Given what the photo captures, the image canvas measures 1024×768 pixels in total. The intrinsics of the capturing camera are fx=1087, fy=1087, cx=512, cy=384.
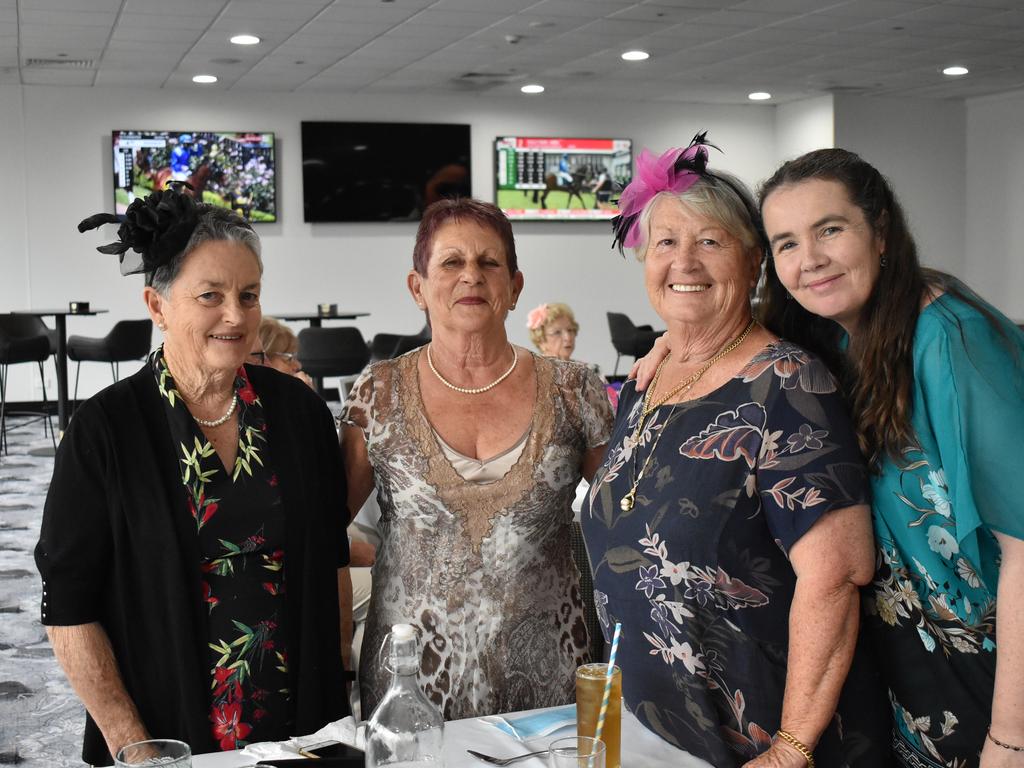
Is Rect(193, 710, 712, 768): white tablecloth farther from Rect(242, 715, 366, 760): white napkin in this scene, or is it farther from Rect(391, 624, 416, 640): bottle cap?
Rect(391, 624, 416, 640): bottle cap

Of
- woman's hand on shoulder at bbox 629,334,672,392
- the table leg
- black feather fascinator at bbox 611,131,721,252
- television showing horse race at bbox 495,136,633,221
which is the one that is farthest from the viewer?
television showing horse race at bbox 495,136,633,221

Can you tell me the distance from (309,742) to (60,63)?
10392 mm

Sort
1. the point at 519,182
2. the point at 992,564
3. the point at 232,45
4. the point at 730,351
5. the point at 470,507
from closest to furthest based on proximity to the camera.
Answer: the point at 992,564 < the point at 730,351 < the point at 470,507 < the point at 232,45 < the point at 519,182

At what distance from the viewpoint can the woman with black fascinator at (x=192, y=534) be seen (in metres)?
1.85

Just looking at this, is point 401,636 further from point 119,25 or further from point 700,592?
point 119,25

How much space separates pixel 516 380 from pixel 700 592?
26.9 inches

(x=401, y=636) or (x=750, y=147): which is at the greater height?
(x=750, y=147)

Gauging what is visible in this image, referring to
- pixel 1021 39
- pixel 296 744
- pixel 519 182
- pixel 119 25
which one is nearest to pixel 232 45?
pixel 119 25

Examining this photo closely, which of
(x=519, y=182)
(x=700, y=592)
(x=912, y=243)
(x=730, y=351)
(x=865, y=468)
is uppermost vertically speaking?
(x=519, y=182)

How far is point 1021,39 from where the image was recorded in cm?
1020

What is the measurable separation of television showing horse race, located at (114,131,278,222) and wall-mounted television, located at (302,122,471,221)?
49cm

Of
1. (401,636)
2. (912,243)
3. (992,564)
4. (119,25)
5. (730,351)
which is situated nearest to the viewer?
(401,636)

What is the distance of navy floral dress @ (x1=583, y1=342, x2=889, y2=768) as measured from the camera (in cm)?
169

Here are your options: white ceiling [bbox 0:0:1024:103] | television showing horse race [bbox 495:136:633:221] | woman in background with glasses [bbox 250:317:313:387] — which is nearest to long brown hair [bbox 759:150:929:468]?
woman in background with glasses [bbox 250:317:313:387]
